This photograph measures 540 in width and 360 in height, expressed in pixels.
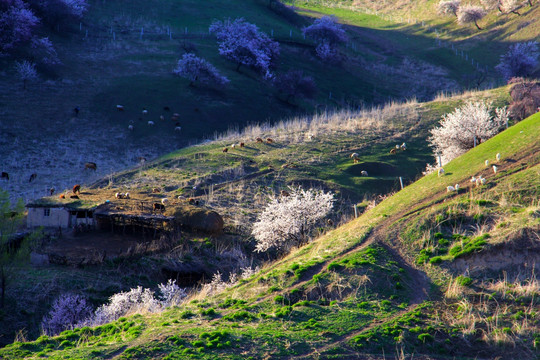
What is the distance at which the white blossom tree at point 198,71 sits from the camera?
71188 mm

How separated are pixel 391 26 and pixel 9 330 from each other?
105 meters

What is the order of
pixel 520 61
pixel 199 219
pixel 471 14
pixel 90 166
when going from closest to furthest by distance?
pixel 199 219, pixel 90 166, pixel 520 61, pixel 471 14

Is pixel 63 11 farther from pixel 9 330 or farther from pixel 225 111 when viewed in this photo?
pixel 9 330

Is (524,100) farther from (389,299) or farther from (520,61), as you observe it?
(520,61)

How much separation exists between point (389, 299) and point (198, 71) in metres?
57.7

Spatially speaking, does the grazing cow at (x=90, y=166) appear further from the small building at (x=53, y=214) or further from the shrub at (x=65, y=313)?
the shrub at (x=65, y=313)

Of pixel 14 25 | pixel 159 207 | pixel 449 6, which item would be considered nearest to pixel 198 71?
pixel 14 25

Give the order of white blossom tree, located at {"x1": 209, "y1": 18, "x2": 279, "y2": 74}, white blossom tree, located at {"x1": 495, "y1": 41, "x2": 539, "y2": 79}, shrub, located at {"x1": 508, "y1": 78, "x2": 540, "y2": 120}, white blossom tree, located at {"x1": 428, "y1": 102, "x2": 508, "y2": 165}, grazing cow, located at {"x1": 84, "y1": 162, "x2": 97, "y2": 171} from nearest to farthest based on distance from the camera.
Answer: white blossom tree, located at {"x1": 428, "y1": 102, "x2": 508, "y2": 165} < shrub, located at {"x1": 508, "y1": 78, "x2": 540, "y2": 120} < grazing cow, located at {"x1": 84, "y1": 162, "x2": 97, "y2": 171} < white blossom tree, located at {"x1": 495, "y1": 41, "x2": 539, "y2": 79} < white blossom tree, located at {"x1": 209, "y1": 18, "x2": 279, "y2": 74}

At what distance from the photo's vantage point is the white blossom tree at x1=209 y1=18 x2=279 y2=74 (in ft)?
267

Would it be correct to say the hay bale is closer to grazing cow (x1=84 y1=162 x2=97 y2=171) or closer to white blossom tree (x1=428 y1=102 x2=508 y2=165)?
grazing cow (x1=84 y1=162 x2=97 y2=171)

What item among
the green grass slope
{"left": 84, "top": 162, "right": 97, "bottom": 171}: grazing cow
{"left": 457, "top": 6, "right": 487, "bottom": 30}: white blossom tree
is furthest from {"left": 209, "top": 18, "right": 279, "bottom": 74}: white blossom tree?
the green grass slope

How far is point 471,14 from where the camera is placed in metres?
101

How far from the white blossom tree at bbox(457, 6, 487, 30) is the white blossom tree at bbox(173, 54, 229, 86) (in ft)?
185

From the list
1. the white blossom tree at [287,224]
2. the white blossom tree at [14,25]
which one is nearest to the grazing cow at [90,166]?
the white blossom tree at [287,224]
